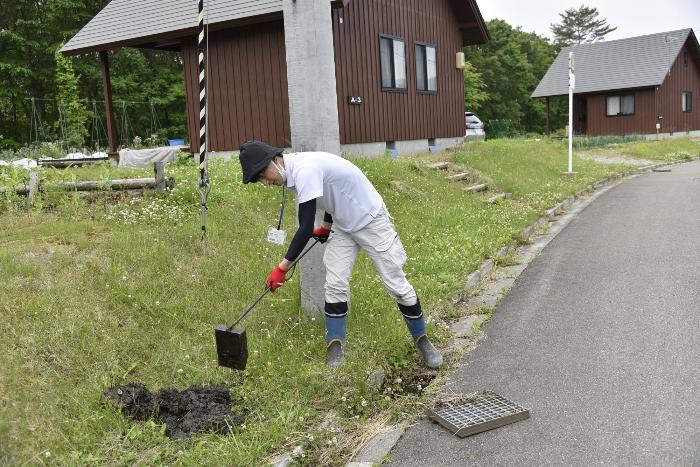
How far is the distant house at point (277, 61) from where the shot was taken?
13.9 m

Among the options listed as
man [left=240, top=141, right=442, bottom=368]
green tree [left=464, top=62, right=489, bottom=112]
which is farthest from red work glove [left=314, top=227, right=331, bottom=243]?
green tree [left=464, top=62, right=489, bottom=112]

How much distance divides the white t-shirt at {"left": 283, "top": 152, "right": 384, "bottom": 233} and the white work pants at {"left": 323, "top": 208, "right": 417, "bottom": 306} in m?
0.10

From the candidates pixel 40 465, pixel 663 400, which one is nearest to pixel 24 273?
pixel 40 465

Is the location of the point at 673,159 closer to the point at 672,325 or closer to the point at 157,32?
the point at 157,32

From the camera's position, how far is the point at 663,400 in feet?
13.1

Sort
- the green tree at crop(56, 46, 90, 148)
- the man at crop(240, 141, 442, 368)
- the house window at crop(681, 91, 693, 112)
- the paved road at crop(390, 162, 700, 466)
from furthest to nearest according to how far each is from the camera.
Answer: the house window at crop(681, 91, 693, 112) → the green tree at crop(56, 46, 90, 148) → the man at crop(240, 141, 442, 368) → the paved road at crop(390, 162, 700, 466)

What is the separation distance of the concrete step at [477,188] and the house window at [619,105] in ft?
88.6

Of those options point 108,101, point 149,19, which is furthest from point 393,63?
point 108,101

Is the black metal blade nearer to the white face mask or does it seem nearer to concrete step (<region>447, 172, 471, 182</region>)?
the white face mask

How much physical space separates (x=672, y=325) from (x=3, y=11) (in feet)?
119

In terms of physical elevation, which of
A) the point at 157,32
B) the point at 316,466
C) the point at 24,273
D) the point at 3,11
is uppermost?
the point at 3,11

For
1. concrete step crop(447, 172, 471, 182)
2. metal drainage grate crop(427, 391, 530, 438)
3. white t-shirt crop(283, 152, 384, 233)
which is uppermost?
white t-shirt crop(283, 152, 384, 233)

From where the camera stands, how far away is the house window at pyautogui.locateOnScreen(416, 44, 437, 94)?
56.0 ft

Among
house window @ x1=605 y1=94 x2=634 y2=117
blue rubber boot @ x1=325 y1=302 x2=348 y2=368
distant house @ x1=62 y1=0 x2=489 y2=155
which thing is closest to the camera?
blue rubber boot @ x1=325 y1=302 x2=348 y2=368
